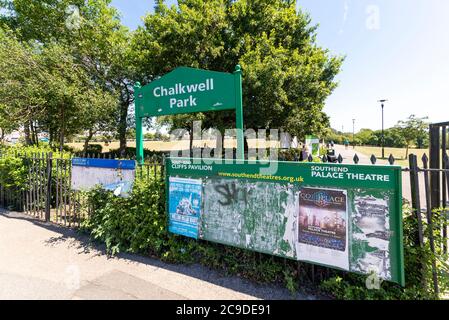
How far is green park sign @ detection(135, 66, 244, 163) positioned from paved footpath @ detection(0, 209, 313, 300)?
1.81m

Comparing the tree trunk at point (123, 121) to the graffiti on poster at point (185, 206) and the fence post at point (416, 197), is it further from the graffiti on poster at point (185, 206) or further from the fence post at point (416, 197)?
the fence post at point (416, 197)

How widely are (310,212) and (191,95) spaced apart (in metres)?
2.78

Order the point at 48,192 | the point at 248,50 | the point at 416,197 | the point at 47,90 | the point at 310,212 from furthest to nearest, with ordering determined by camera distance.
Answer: the point at 248,50 < the point at 47,90 < the point at 48,192 < the point at 310,212 < the point at 416,197

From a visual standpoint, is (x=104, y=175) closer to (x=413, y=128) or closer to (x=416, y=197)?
(x=416, y=197)

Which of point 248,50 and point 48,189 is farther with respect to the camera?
point 248,50

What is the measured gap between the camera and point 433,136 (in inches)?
138

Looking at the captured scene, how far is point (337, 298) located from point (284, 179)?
154cm

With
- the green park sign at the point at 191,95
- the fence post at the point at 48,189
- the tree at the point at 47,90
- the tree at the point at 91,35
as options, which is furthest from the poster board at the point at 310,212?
the tree at the point at 91,35

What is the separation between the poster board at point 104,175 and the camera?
167 inches

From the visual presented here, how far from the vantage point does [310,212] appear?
9.57 feet

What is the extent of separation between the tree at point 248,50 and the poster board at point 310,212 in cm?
823

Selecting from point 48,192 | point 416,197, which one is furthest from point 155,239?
point 416,197

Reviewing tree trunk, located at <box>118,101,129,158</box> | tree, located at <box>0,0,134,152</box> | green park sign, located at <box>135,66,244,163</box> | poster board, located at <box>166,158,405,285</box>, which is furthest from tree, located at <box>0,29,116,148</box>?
poster board, located at <box>166,158,405,285</box>

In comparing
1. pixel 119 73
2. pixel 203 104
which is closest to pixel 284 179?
pixel 203 104
